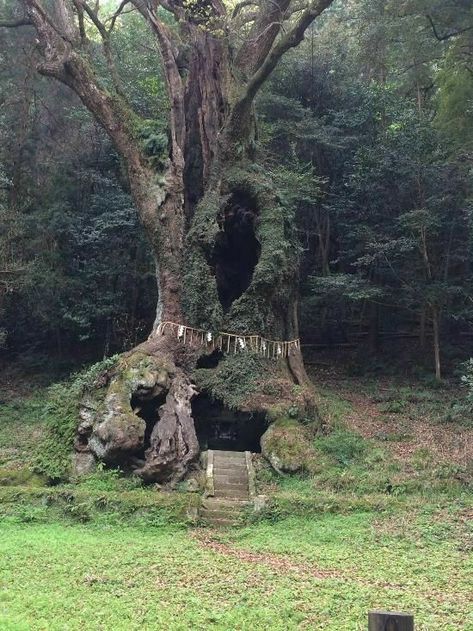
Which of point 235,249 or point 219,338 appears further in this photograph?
point 235,249

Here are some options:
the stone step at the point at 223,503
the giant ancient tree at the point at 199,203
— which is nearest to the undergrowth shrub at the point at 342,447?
the giant ancient tree at the point at 199,203

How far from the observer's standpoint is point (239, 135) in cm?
1655

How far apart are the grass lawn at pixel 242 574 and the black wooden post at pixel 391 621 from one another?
310cm

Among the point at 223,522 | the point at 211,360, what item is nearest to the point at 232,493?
the point at 223,522

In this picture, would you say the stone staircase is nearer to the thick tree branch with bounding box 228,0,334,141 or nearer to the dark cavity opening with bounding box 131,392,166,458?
the dark cavity opening with bounding box 131,392,166,458

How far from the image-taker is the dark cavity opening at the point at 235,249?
16562 mm

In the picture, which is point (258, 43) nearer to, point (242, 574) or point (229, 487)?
point (229, 487)

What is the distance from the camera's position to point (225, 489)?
1112cm

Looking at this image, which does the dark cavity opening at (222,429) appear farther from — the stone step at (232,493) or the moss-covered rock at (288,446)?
the stone step at (232,493)

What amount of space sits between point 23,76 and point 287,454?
1642cm

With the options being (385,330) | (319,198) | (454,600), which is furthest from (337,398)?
(454,600)

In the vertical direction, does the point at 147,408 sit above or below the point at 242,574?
above

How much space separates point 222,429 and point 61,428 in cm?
428

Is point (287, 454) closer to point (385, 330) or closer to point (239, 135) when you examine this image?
point (239, 135)
